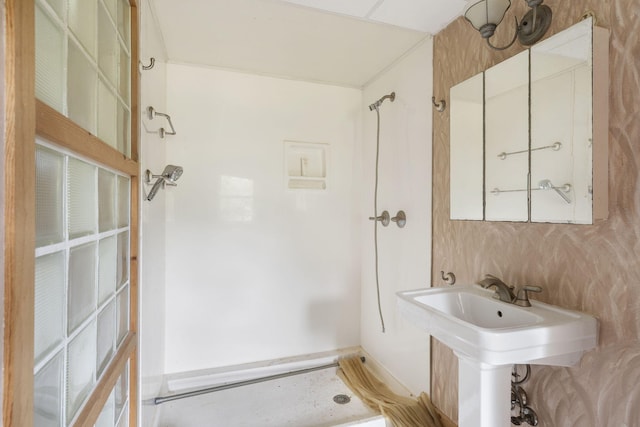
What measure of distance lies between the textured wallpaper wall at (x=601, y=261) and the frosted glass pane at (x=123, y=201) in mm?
1595

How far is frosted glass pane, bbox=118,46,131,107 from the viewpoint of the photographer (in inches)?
45.1

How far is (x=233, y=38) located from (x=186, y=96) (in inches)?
23.2

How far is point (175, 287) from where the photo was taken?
2203 millimetres

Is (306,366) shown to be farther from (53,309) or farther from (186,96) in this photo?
(186,96)

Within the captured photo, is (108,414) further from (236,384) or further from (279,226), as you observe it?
(279,226)

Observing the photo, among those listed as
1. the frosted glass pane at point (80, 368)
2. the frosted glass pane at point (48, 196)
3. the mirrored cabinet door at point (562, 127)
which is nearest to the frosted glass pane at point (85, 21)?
the frosted glass pane at point (48, 196)

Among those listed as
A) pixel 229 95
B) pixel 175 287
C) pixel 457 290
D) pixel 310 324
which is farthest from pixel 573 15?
pixel 175 287

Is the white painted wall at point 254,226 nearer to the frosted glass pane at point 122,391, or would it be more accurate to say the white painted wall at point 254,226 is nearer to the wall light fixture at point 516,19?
the frosted glass pane at point 122,391

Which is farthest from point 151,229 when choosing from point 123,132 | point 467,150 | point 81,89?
point 467,150

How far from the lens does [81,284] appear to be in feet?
2.67

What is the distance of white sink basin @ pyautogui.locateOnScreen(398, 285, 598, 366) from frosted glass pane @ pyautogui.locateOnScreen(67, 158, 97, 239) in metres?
1.21

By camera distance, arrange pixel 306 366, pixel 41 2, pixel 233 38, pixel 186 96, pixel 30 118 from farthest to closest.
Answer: pixel 306 366 → pixel 186 96 → pixel 233 38 → pixel 41 2 → pixel 30 118

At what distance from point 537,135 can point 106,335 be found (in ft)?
5.73

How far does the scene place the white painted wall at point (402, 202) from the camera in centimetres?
185
